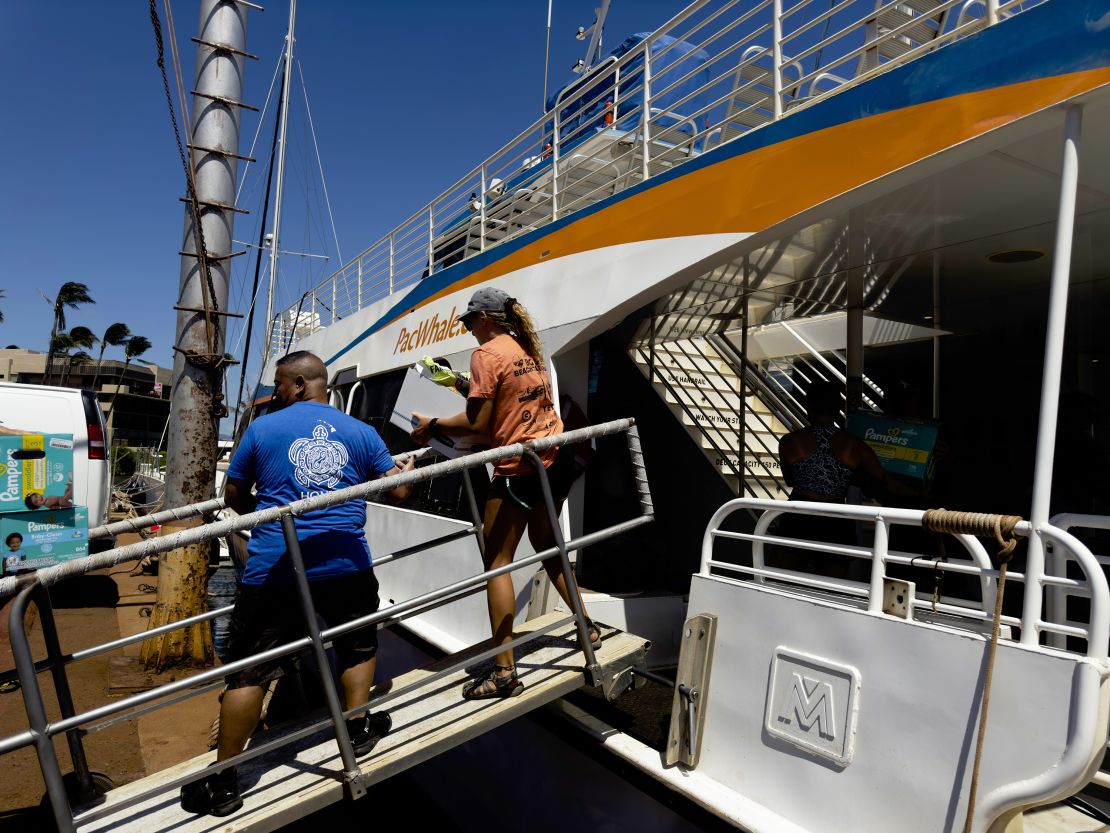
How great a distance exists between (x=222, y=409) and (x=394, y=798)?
3311mm

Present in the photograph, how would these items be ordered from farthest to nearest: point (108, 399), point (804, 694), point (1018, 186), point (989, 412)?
point (108, 399) < point (989, 412) < point (1018, 186) < point (804, 694)

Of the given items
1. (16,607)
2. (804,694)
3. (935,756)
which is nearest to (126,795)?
(16,607)

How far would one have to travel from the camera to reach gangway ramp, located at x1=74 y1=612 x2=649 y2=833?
7.55 ft

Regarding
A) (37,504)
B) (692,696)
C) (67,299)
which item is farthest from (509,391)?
(67,299)

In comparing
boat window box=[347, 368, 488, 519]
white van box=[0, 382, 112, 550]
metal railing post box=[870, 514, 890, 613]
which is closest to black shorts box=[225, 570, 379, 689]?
metal railing post box=[870, 514, 890, 613]

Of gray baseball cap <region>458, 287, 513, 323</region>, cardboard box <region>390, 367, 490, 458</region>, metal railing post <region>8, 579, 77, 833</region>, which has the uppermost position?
gray baseball cap <region>458, 287, 513, 323</region>

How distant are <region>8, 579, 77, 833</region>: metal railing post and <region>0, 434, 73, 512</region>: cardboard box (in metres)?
5.71

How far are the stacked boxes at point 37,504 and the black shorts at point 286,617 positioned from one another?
507 cm

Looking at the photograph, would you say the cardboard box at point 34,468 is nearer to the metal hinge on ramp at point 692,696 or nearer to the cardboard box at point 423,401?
the cardboard box at point 423,401

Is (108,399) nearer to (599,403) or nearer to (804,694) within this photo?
(599,403)

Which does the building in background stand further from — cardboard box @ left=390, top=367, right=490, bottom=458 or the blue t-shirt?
the blue t-shirt

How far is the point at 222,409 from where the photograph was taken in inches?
239

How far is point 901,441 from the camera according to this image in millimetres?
3918

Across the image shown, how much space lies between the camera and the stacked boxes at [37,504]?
6.57 meters
